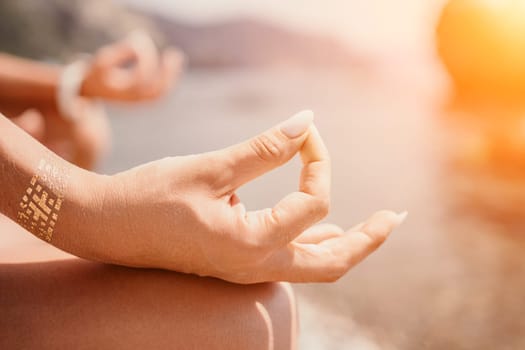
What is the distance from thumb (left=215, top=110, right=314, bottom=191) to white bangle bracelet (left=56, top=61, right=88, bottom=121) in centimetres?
87

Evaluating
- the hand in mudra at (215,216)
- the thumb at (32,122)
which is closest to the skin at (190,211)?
the hand in mudra at (215,216)

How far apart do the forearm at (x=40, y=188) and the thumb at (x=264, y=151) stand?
0.47ft

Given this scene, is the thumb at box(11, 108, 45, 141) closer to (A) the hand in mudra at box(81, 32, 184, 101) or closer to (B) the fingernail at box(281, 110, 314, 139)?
(A) the hand in mudra at box(81, 32, 184, 101)

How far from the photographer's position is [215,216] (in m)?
0.49

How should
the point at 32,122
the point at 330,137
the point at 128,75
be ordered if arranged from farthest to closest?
1. the point at 330,137
2. the point at 128,75
3. the point at 32,122

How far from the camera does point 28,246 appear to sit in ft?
2.12

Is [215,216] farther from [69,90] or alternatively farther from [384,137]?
[384,137]

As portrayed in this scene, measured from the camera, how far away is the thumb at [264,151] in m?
0.50

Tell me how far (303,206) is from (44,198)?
0.25 meters

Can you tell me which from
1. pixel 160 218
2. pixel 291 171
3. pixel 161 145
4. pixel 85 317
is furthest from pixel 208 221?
pixel 161 145

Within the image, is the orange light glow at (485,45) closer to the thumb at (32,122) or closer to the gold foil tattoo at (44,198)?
the thumb at (32,122)

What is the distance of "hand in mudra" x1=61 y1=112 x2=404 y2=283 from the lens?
0.49 metres

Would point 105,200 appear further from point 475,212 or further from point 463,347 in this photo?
point 475,212

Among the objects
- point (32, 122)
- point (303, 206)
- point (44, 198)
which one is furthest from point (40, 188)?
point (32, 122)
